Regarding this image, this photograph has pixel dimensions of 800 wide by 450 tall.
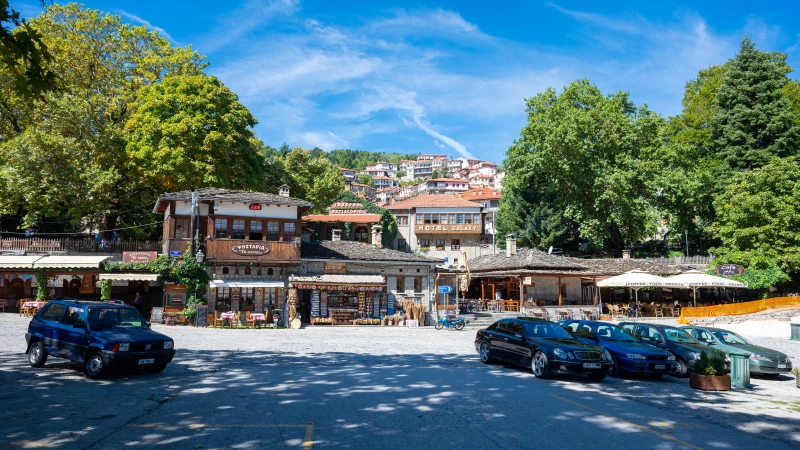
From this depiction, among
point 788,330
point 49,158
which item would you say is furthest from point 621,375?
point 49,158

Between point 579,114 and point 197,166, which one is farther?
point 579,114

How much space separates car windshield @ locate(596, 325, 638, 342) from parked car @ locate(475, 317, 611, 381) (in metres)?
1.05

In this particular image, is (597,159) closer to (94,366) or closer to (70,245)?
(70,245)

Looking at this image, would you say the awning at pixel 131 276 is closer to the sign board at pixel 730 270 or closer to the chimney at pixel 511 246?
the chimney at pixel 511 246

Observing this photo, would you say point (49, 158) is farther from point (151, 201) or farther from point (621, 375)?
point (621, 375)

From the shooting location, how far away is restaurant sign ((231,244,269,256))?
2917 cm

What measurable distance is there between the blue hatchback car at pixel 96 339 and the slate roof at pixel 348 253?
18.5 m

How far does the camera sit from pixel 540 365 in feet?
44.3

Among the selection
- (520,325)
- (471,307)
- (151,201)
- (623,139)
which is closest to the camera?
(520,325)

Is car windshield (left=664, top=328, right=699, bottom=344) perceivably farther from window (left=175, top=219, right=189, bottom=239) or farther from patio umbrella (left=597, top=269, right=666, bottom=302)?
window (left=175, top=219, right=189, bottom=239)

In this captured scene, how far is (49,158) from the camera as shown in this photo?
108ft

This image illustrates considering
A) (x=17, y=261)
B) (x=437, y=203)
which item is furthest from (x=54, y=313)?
(x=437, y=203)

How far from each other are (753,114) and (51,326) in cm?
5127

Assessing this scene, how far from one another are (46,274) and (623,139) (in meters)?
45.8
